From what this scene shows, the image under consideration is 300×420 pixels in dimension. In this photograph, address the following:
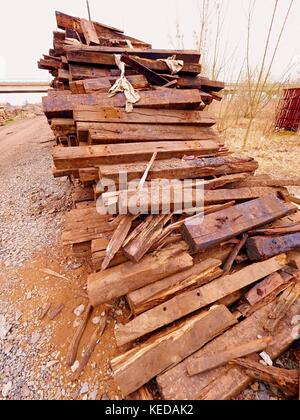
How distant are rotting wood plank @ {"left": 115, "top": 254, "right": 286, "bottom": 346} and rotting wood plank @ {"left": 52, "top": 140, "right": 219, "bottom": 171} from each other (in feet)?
5.06

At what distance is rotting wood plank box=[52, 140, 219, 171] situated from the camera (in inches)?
88.9

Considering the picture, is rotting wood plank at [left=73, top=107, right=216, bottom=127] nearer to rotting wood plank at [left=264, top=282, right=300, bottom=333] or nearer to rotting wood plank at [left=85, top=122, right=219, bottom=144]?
rotting wood plank at [left=85, top=122, right=219, bottom=144]

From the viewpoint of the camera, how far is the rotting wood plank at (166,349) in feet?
4.57

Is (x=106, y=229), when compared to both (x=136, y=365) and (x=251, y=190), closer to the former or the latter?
(x=136, y=365)

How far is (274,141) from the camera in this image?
833 centimetres

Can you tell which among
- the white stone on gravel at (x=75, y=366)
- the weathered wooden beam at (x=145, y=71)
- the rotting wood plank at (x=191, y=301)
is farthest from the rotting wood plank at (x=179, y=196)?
the weathered wooden beam at (x=145, y=71)

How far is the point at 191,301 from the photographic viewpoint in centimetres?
175

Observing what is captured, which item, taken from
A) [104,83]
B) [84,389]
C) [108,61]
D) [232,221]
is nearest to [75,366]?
[84,389]

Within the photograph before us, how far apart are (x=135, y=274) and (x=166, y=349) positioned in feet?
1.96

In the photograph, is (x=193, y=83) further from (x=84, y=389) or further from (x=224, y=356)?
(x=84, y=389)

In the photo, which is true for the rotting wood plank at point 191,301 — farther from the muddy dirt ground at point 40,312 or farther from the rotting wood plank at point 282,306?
the muddy dirt ground at point 40,312

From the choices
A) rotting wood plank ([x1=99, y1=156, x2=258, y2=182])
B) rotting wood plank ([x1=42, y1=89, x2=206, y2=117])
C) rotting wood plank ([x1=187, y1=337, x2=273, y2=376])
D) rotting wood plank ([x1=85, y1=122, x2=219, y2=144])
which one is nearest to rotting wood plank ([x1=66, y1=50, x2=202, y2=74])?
rotting wood plank ([x1=42, y1=89, x2=206, y2=117])

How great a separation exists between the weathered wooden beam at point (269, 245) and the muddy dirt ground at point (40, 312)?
3.48 ft
